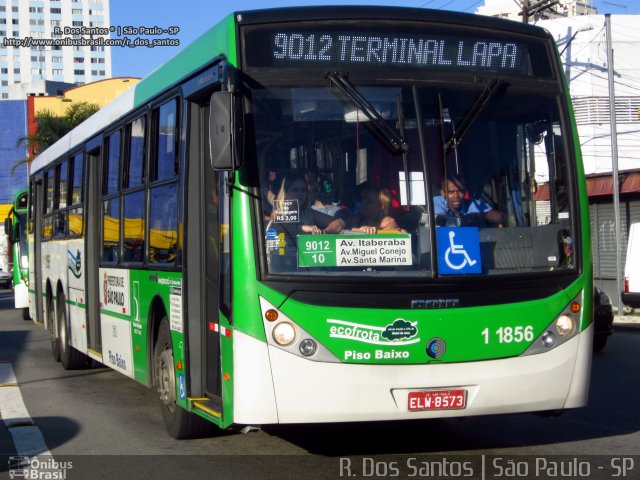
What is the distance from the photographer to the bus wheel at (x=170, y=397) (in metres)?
8.45

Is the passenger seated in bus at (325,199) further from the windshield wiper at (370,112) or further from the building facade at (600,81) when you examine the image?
the building facade at (600,81)

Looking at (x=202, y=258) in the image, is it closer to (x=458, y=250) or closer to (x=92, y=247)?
(x=458, y=250)

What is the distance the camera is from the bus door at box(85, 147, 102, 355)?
38.5ft

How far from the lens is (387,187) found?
22.5 ft

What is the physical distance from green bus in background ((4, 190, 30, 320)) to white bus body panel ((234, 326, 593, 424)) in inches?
781

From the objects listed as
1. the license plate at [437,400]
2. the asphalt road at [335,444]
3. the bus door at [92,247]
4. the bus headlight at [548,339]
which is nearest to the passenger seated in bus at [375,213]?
the license plate at [437,400]

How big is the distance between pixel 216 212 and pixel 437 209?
67.3 inches

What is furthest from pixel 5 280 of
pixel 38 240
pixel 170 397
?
pixel 170 397

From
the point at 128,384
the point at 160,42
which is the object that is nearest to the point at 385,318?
the point at 128,384

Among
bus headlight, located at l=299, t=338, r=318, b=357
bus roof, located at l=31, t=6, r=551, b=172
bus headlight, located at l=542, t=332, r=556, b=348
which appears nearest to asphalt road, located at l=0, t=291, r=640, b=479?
bus headlight, located at l=542, t=332, r=556, b=348

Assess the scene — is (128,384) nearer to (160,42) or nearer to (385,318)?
(385,318)

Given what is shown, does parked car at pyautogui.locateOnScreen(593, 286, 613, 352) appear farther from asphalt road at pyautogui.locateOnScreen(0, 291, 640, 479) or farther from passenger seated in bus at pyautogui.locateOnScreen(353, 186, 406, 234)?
passenger seated in bus at pyautogui.locateOnScreen(353, 186, 406, 234)

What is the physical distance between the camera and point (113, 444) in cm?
857

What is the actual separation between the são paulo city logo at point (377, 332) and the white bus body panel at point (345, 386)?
176mm
